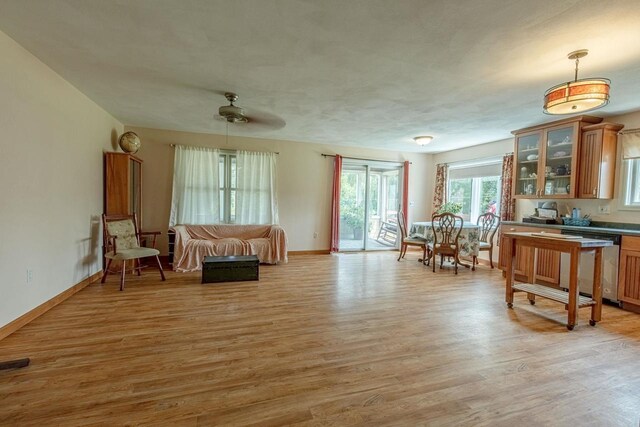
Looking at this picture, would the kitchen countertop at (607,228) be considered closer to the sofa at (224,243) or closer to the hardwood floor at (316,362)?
the hardwood floor at (316,362)

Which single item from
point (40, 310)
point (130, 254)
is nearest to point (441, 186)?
point (130, 254)

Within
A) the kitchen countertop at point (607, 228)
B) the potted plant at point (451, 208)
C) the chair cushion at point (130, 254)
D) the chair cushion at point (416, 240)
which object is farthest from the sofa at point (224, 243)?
the kitchen countertop at point (607, 228)

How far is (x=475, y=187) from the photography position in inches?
243

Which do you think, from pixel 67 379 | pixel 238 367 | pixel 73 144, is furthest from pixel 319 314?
pixel 73 144

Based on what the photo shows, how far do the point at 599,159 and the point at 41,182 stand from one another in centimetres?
636

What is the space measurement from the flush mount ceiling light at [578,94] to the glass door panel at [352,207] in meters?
4.41

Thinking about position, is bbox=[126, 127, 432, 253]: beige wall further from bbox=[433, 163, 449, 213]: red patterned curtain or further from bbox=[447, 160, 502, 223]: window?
bbox=[447, 160, 502, 223]: window

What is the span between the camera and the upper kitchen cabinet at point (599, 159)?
12.5 ft

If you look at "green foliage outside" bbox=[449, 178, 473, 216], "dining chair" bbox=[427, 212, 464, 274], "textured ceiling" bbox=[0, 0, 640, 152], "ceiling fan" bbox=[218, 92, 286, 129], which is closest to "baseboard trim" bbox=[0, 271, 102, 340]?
"textured ceiling" bbox=[0, 0, 640, 152]

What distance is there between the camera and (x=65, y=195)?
3.26 meters

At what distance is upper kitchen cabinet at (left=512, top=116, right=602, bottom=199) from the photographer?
13.2ft

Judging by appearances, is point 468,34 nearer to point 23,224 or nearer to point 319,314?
point 319,314

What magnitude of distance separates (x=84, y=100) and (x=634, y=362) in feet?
19.7

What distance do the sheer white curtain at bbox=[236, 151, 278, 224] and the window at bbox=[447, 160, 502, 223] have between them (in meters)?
4.02
